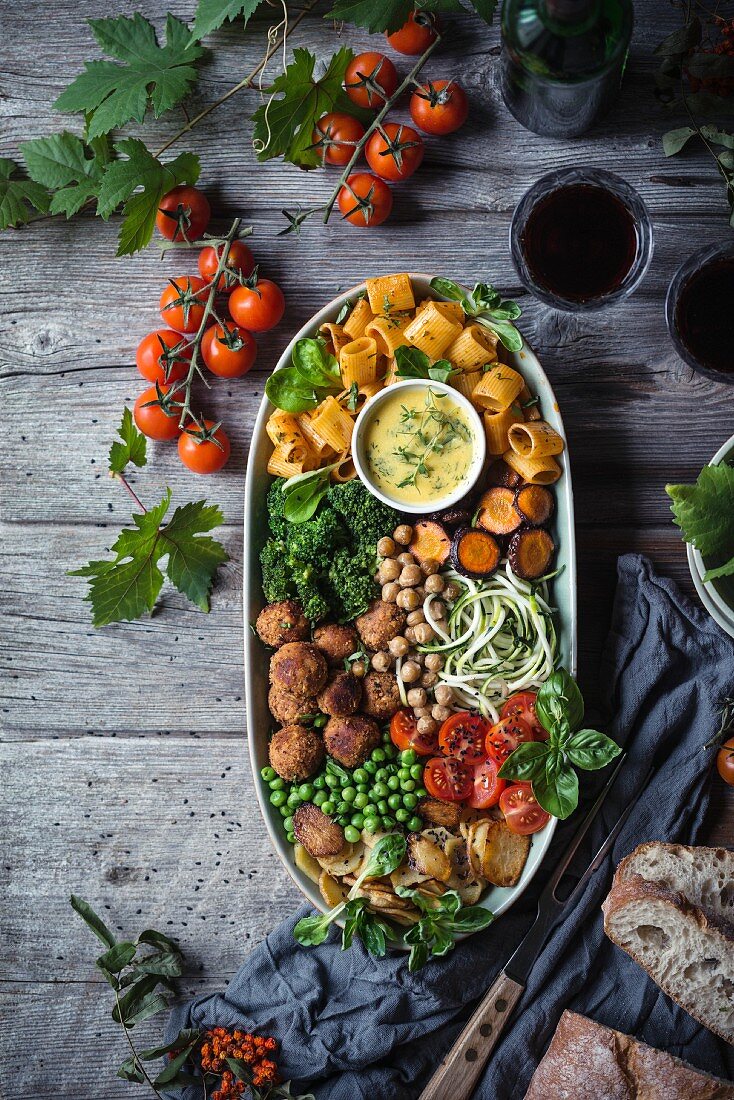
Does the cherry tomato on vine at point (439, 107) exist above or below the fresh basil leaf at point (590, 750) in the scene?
above

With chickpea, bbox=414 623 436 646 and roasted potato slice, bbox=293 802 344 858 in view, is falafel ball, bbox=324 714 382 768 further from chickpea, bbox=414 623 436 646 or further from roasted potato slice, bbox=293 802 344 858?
chickpea, bbox=414 623 436 646

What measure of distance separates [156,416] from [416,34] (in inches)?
62.8

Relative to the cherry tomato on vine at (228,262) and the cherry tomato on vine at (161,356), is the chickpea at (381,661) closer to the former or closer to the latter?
the cherry tomato on vine at (161,356)

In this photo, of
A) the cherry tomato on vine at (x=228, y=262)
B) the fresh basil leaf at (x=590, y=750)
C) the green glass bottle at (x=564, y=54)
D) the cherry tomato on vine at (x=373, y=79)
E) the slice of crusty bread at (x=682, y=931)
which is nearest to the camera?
the green glass bottle at (x=564, y=54)

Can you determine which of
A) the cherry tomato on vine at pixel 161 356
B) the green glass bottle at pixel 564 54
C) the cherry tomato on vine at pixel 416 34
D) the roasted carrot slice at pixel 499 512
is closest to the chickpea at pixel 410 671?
the roasted carrot slice at pixel 499 512

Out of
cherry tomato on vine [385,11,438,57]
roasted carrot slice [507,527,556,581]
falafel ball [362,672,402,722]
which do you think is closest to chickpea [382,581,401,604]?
falafel ball [362,672,402,722]

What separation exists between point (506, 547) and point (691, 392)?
91 cm

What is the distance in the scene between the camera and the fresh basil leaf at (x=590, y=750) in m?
2.59

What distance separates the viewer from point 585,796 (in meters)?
2.93

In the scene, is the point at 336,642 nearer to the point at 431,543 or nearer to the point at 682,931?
the point at 431,543

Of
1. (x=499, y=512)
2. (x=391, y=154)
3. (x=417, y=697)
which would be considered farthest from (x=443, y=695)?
(x=391, y=154)

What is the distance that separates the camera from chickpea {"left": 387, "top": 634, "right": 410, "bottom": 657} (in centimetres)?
288

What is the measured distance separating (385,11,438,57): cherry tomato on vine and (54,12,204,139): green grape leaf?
68cm

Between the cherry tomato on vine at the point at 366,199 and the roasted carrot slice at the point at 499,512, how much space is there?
104 cm
